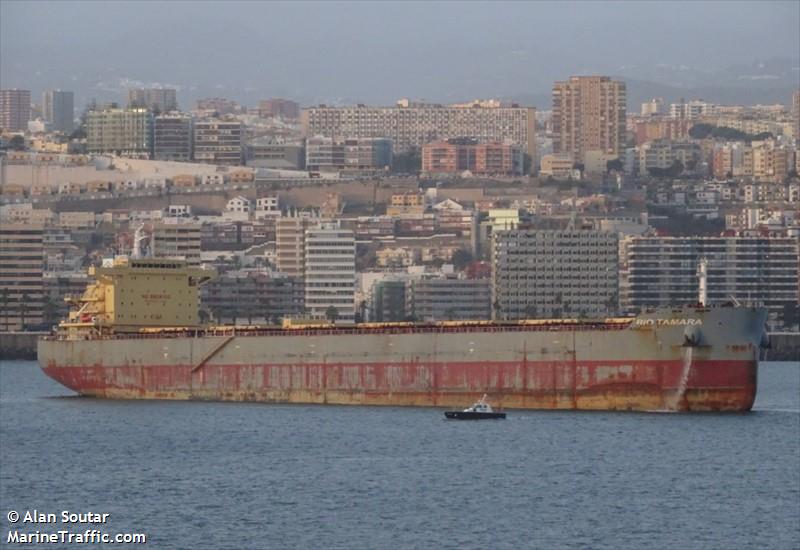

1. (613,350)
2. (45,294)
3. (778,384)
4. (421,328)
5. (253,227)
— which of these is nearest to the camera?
(613,350)

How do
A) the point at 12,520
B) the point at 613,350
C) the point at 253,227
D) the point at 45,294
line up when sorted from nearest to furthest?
the point at 12,520
the point at 613,350
the point at 45,294
the point at 253,227

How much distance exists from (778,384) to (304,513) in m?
44.4

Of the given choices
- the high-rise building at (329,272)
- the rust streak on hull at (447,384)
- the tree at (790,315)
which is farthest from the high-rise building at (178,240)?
the rust streak on hull at (447,384)

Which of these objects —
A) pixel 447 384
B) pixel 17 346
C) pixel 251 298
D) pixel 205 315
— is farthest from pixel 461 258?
pixel 447 384

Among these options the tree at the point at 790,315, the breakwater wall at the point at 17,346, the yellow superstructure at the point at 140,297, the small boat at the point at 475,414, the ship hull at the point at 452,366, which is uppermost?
the yellow superstructure at the point at 140,297

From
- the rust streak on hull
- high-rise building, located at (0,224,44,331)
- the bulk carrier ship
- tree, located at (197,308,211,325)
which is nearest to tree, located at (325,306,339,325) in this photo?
tree, located at (197,308,211,325)

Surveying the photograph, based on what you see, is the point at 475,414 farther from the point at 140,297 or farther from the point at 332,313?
the point at 332,313

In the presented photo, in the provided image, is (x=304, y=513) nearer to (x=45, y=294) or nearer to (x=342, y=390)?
(x=342, y=390)

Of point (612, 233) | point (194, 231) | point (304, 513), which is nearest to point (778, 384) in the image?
point (304, 513)

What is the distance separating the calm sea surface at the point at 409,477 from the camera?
148 feet

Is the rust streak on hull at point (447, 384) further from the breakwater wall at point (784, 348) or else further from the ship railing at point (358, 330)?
the breakwater wall at point (784, 348)

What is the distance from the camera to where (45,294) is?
13962 centimetres

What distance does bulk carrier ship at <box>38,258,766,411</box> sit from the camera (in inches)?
2522

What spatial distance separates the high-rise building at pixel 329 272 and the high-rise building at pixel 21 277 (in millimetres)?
14324
